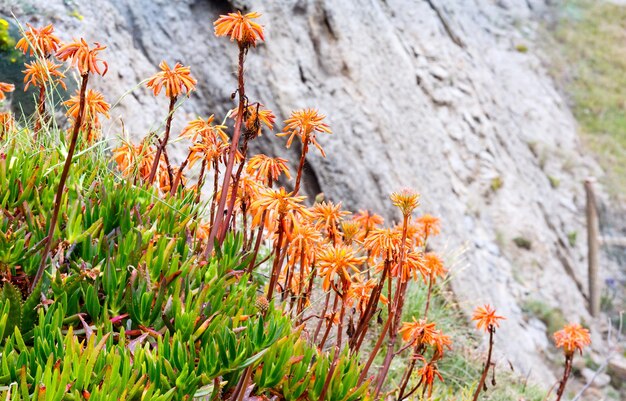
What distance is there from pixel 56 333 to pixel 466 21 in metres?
12.2

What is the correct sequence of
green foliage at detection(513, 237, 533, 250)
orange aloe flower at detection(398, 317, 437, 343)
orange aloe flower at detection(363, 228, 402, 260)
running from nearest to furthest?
orange aloe flower at detection(363, 228, 402, 260), orange aloe flower at detection(398, 317, 437, 343), green foliage at detection(513, 237, 533, 250)

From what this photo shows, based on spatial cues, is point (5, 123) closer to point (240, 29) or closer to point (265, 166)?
point (265, 166)

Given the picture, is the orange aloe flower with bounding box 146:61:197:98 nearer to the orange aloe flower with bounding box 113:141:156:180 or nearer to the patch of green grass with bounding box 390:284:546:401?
the orange aloe flower with bounding box 113:141:156:180

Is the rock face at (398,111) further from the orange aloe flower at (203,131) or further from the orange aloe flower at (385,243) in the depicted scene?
the orange aloe flower at (385,243)

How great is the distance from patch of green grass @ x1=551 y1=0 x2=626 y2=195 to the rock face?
2.60 meters

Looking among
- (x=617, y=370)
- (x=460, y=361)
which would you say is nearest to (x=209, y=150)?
(x=460, y=361)

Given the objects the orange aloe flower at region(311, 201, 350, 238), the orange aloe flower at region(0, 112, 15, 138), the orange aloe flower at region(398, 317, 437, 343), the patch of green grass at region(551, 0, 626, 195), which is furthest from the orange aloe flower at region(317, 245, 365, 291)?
the patch of green grass at region(551, 0, 626, 195)

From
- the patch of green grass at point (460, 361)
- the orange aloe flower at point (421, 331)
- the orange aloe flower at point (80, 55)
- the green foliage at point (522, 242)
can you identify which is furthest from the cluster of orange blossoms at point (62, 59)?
the green foliage at point (522, 242)

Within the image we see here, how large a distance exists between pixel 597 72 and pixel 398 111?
9996 mm

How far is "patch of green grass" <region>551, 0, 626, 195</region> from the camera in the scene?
14.2 metres

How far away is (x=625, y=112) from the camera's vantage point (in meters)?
15.5

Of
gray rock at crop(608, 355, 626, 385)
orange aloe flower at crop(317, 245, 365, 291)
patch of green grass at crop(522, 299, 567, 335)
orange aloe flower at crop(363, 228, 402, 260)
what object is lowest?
gray rock at crop(608, 355, 626, 385)

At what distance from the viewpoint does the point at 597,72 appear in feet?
53.1

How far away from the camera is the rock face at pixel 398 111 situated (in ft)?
22.4
